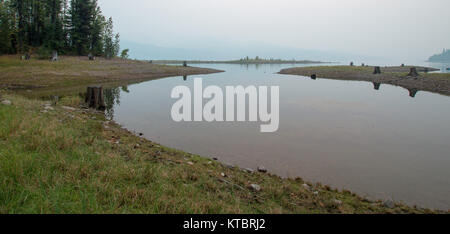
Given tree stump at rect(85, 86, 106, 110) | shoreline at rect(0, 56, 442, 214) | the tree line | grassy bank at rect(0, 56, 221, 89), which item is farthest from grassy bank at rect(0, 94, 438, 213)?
the tree line

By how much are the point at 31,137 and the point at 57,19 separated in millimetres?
70384

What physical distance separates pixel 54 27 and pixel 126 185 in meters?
71.1

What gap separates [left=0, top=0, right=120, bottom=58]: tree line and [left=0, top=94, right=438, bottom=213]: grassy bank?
60.6m

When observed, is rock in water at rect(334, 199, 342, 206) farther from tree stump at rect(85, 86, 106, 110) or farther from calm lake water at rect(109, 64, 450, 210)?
tree stump at rect(85, 86, 106, 110)

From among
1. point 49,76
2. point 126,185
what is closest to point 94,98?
point 126,185

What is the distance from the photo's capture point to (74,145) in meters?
6.98

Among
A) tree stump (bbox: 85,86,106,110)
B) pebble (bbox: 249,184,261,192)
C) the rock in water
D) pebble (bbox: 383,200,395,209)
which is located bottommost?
pebble (bbox: 383,200,395,209)

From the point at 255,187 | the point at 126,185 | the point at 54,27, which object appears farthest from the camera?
the point at 54,27

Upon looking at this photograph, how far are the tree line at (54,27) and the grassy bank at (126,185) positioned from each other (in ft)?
199

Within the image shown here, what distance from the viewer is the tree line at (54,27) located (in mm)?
55562

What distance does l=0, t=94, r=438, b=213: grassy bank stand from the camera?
4.18 metres

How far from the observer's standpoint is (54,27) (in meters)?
59.5

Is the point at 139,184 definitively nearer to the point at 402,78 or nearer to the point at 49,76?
the point at 49,76
